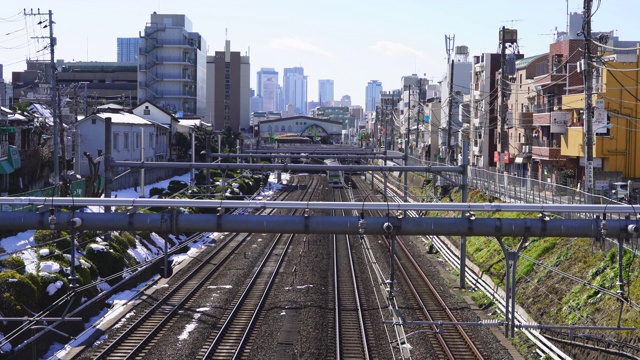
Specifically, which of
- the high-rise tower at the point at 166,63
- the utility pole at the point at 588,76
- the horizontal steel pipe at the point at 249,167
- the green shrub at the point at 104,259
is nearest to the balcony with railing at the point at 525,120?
the horizontal steel pipe at the point at 249,167

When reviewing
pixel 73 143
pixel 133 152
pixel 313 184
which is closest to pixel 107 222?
pixel 73 143

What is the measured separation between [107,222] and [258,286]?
31.1ft

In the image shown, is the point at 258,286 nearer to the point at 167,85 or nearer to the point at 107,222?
the point at 107,222

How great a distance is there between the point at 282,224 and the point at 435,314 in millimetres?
7009

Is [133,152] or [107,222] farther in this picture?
[133,152]

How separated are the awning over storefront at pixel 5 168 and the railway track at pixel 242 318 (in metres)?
10.4

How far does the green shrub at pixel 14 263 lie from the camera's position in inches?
587

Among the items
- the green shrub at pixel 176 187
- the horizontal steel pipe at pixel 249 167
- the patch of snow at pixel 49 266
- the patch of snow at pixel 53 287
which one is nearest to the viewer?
the patch of snow at pixel 53 287

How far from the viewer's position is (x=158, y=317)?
1611 centimetres

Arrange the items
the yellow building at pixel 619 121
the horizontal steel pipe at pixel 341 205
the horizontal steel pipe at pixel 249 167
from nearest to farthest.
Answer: the horizontal steel pipe at pixel 341 205 → the horizontal steel pipe at pixel 249 167 → the yellow building at pixel 619 121

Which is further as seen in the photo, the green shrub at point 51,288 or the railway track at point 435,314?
the green shrub at point 51,288

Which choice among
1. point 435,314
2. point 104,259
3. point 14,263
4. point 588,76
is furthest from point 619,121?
point 14,263

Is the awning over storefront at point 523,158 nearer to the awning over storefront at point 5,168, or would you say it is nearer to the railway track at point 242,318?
the railway track at point 242,318

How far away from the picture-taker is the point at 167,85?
71.4 metres
